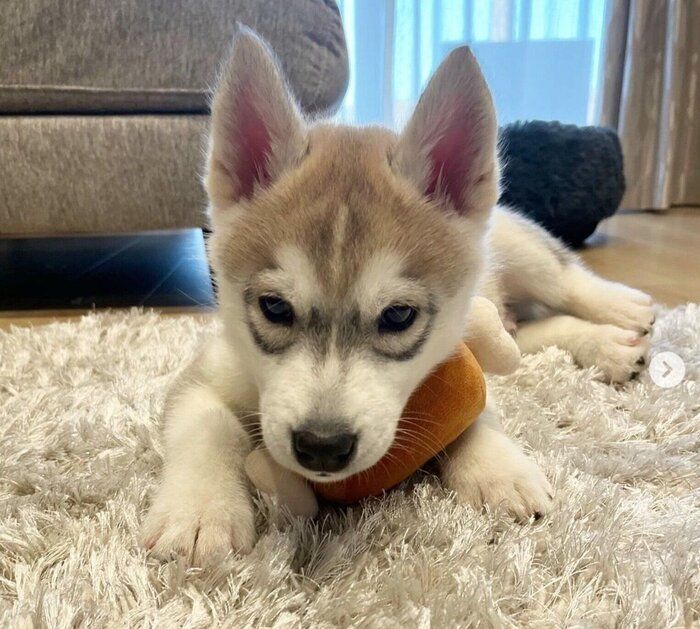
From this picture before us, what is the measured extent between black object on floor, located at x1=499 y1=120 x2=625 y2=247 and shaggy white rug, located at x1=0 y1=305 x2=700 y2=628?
2526mm

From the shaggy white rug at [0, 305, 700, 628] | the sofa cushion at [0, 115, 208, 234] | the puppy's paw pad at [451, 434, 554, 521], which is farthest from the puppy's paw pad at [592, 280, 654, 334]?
the sofa cushion at [0, 115, 208, 234]

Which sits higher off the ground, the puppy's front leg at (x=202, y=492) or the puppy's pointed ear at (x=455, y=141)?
the puppy's pointed ear at (x=455, y=141)

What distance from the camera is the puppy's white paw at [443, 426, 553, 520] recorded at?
121 centimetres

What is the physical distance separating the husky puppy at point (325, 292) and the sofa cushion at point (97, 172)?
135cm

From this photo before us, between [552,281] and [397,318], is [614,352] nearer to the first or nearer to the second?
[552,281]

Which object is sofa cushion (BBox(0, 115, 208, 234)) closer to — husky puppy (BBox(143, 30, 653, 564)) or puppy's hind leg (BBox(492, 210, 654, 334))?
puppy's hind leg (BBox(492, 210, 654, 334))

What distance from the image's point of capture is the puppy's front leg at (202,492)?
1.06m

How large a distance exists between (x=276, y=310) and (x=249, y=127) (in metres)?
0.44

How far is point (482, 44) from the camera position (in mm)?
5422

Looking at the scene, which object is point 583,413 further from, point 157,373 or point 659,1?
point 659,1

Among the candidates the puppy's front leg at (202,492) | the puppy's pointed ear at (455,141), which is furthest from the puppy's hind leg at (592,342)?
the puppy's front leg at (202,492)

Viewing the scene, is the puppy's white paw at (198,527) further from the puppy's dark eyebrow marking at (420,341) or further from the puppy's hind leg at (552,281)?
the puppy's hind leg at (552,281)

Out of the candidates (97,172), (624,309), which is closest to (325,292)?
(624,309)

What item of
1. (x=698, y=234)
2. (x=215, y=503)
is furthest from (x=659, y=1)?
(x=215, y=503)
